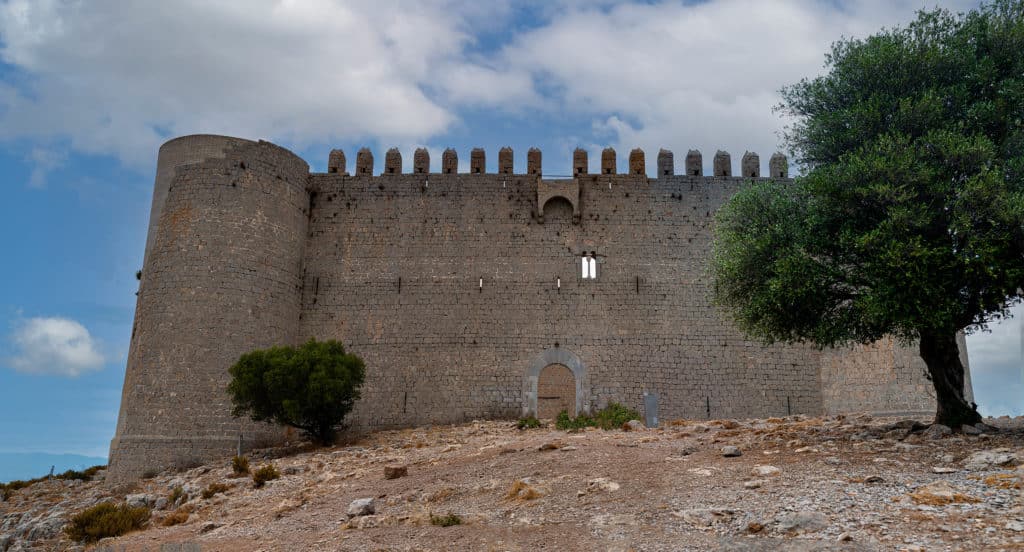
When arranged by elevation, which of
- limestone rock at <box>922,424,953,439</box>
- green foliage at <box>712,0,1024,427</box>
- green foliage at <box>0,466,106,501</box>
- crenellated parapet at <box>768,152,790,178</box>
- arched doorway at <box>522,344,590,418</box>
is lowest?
green foliage at <box>0,466,106,501</box>

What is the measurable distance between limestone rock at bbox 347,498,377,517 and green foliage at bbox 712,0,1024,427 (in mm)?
5973

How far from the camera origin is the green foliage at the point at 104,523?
11.3 metres

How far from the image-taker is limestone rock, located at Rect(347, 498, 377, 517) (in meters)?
8.88

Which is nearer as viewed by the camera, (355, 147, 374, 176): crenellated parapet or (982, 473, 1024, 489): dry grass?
(982, 473, 1024, 489): dry grass

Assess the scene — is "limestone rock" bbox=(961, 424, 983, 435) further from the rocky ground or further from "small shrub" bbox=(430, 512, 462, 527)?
"small shrub" bbox=(430, 512, 462, 527)

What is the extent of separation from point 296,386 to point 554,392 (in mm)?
6202

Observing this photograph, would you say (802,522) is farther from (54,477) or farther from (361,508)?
(54,477)

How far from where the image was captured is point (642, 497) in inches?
313

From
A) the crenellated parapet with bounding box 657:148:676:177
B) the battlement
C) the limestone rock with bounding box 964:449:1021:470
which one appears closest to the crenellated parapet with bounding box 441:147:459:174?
the battlement

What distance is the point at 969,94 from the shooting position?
10555 millimetres

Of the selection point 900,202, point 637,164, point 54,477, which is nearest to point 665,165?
point 637,164

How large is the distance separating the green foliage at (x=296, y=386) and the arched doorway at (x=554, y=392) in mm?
4636

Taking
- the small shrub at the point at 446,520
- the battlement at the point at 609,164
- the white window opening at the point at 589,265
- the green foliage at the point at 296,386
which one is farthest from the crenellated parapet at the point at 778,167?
the small shrub at the point at 446,520

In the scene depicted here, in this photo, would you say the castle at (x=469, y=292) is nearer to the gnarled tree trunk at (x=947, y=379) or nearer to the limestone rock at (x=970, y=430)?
the gnarled tree trunk at (x=947, y=379)
